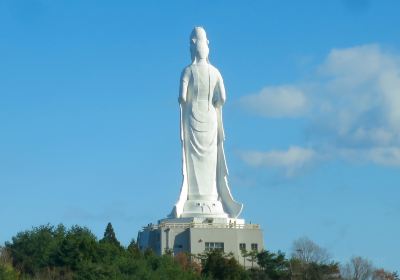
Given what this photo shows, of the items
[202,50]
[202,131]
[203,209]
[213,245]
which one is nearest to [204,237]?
[213,245]

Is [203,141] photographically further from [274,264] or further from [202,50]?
[274,264]

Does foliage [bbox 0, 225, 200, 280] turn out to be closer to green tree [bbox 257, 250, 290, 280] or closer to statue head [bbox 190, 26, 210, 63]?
green tree [bbox 257, 250, 290, 280]

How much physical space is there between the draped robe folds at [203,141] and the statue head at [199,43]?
17.2 inches

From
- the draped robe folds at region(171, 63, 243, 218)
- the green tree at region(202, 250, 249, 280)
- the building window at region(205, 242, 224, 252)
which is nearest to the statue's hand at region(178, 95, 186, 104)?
the draped robe folds at region(171, 63, 243, 218)

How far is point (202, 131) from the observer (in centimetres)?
4512

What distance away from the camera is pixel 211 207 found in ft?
145

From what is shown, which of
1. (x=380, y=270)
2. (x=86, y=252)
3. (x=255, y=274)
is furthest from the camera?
(x=380, y=270)

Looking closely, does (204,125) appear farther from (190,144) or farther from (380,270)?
(380,270)

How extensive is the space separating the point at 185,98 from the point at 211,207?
420 centimetres

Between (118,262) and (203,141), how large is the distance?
37.3 feet

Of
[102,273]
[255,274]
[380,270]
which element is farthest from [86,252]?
[380,270]

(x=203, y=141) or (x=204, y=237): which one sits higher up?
(x=203, y=141)

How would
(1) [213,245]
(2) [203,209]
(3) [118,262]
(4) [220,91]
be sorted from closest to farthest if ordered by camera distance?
1. (3) [118,262]
2. (1) [213,245]
3. (2) [203,209]
4. (4) [220,91]

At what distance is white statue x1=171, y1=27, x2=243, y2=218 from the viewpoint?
1764 inches
